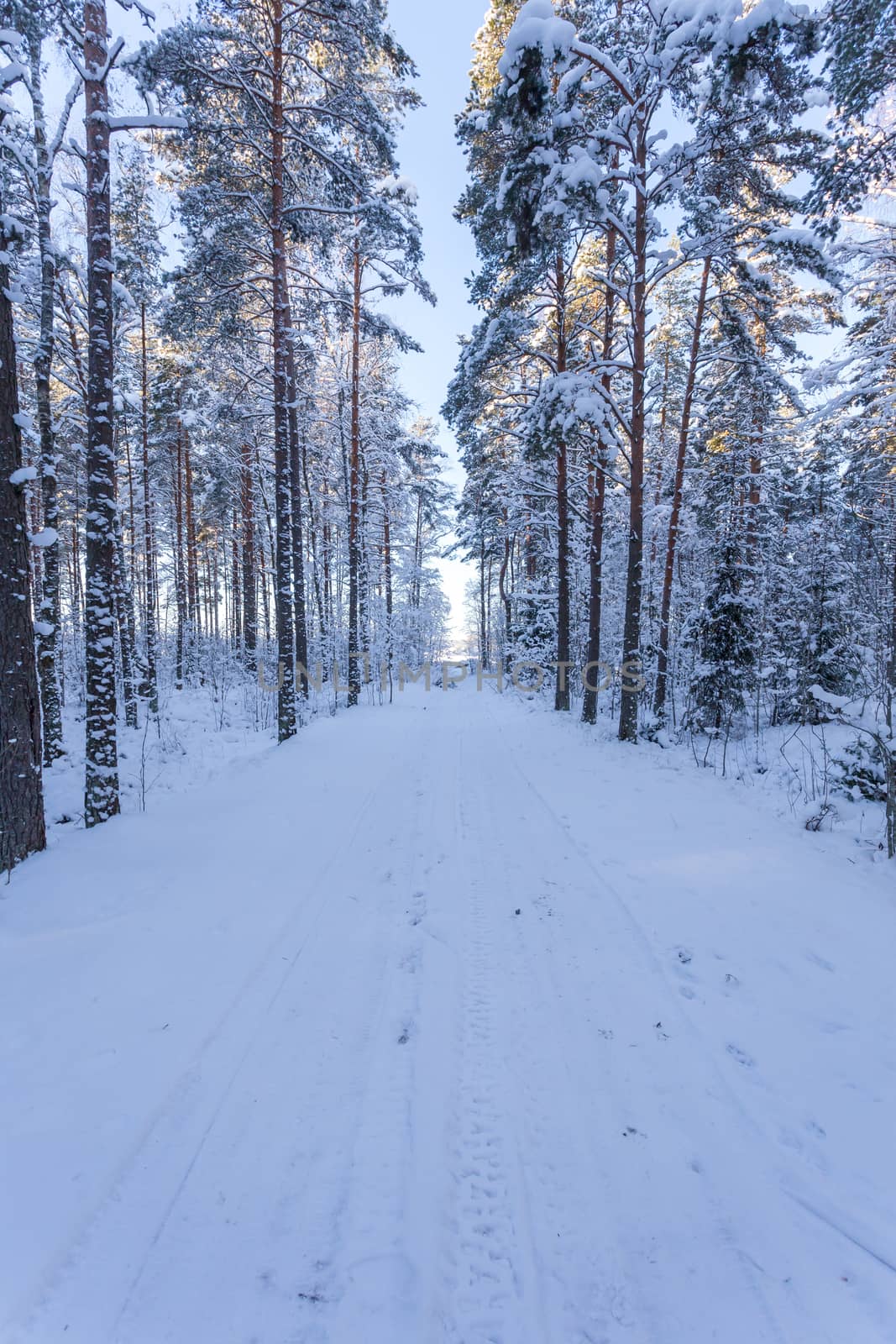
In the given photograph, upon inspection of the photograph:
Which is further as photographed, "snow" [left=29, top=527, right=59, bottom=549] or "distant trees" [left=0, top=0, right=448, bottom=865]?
"distant trees" [left=0, top=0, right=448, bottom=865]

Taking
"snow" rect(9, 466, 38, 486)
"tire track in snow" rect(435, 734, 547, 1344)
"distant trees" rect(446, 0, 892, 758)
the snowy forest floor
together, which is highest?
"distant trees" rect(446, 0, 892, 758)

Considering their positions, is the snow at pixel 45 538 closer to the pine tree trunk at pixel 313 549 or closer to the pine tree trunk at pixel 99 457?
the pine tree trunk at pixel 99 457

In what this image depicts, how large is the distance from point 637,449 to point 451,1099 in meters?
9.96

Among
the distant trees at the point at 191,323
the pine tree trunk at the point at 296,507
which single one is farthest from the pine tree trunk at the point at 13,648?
the pine tree trunk at the point at 296,507

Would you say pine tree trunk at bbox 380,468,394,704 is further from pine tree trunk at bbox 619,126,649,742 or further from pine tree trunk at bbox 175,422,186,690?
pine tree trunk at bbox 619,126,649,742

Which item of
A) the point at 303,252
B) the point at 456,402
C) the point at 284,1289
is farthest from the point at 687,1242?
the point at 303,252

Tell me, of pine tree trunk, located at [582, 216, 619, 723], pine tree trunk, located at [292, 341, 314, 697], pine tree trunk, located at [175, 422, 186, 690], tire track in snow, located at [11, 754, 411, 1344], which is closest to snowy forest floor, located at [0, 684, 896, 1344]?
tire track in snow, located at [11, 754, 411, 1344]

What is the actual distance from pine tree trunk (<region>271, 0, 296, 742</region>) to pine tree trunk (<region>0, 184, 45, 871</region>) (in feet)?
16.7

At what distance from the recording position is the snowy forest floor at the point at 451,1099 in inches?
64.5

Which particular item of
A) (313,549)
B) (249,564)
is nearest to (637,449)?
(313,549)

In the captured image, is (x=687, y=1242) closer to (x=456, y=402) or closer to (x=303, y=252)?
(x=456, y=402)

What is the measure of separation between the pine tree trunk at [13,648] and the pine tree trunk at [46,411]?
403cm

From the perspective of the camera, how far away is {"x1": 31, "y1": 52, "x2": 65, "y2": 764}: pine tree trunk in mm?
8438

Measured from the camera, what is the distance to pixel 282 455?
10367 mm
